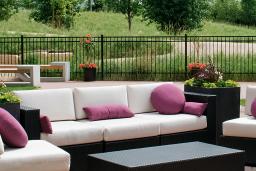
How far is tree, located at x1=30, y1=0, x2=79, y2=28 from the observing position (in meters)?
42.7

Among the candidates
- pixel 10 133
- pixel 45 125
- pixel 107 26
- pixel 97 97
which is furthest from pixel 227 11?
pixel 10 133

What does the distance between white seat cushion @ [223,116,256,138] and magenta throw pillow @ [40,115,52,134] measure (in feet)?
6.89

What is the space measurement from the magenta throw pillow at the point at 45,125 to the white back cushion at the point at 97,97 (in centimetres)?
107

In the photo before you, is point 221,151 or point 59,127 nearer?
point 221,151

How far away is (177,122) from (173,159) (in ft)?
7.72

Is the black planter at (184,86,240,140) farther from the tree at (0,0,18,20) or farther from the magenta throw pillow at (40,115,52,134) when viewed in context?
the tree at (0,0,18,20)

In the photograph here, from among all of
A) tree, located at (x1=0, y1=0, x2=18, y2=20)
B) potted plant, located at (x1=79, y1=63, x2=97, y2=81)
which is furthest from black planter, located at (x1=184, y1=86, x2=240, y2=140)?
tree, located at (x1=0, y1=0, x2=18, y2=20)

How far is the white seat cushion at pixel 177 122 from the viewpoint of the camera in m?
8.34

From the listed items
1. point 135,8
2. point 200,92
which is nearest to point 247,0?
point 135,8

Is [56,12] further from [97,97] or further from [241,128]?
[241,128]

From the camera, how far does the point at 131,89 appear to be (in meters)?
9.02

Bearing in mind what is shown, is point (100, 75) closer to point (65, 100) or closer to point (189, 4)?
point (65, 100)

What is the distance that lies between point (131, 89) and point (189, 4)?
3156 centimetres

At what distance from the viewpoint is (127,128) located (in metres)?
7.93
